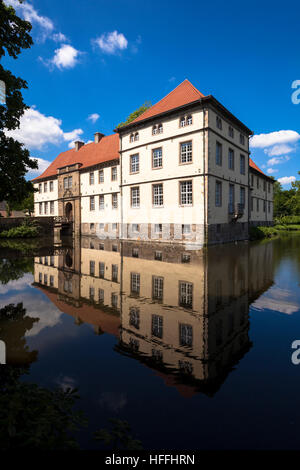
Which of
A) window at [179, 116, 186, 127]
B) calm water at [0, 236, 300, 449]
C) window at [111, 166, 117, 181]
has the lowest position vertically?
calm water at [0, 236, 300, 449]

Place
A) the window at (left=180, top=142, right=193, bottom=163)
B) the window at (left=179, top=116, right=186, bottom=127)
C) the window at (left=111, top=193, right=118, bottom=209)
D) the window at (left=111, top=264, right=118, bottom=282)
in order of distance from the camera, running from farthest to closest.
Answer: the window at (left=111, top=193, right=118, bottom=209) → the window at (left=179, top=116, right=186, bottom=127) → the window at (left=180, top=142, right=193, bottom=163) → the window at (left=111, top=264, right=118, bottom=282)

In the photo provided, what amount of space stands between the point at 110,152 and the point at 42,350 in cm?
3147

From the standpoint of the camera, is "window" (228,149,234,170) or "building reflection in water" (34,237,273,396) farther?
"window" (228,149,234,170)

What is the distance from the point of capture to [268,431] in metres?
2.64

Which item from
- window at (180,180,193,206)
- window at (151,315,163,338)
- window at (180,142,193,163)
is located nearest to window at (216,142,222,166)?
window at (180,142,193,163)

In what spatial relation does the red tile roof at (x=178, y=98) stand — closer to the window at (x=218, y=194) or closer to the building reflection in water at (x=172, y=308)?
the window at (x=218, y=194)

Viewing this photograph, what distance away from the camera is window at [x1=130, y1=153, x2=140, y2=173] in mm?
26547

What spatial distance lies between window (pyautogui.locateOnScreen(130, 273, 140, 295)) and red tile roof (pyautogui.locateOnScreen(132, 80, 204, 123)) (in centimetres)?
1760

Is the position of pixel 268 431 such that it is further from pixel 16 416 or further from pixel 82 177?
pixel 82 177

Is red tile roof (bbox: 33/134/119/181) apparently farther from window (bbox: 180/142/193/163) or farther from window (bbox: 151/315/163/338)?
window (bbox: 151/315/163/338)

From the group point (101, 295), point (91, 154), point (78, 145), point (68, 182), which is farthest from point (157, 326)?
point (78, 145)

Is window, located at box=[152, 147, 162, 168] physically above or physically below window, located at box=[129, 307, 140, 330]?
above

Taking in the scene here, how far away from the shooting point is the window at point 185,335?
4.68 m

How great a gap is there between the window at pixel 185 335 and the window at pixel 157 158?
20808 millimetres
